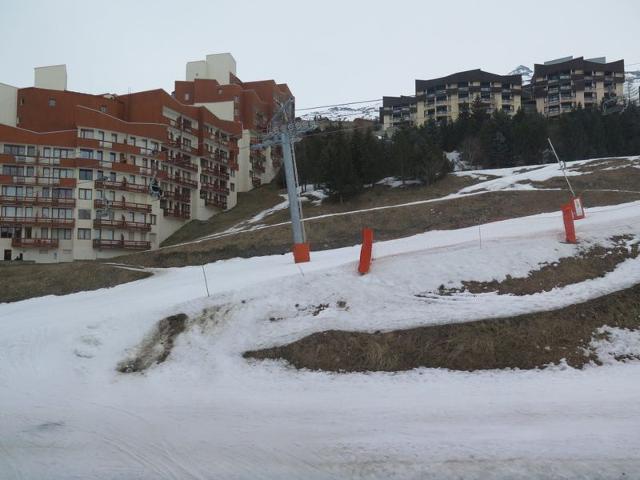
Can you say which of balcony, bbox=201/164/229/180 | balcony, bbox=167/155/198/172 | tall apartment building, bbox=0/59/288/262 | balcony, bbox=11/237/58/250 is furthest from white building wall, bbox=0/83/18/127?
balcony, bbox=201/164/229/180

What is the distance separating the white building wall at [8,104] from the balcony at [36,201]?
527 inches

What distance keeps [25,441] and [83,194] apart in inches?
2145

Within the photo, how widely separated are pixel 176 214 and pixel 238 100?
28960 millimetres

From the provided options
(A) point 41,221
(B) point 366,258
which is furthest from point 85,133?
(B) point 366,258

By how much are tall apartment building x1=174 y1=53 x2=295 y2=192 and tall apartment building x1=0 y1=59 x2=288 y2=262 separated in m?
A: 15.0

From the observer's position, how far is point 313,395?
9.05 meters

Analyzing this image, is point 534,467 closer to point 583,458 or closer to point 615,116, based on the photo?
point 583,458

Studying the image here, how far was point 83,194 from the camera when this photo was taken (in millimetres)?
56250

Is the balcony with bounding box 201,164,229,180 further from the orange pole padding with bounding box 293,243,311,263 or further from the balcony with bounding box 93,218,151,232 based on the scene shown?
the orange pole padding with bounding box 293,243,311,263

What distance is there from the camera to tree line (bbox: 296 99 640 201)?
5403 centimetres

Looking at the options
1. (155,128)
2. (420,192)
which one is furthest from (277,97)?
(420,192)

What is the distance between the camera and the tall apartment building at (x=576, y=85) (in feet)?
357

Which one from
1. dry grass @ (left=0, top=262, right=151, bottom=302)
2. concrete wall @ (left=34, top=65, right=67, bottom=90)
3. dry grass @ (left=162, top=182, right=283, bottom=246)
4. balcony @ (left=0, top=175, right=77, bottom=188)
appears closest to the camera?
dry grass @ (left=0, top=262, right=151, bottom=302)

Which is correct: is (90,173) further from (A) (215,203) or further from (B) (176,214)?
(A) (215,203)
